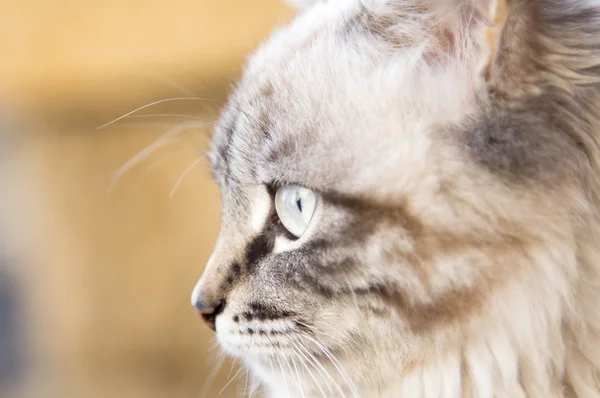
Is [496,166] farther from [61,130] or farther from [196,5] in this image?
[61,130]

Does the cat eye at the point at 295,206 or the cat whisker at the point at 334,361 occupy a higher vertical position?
the cat eye at the point at 295,206

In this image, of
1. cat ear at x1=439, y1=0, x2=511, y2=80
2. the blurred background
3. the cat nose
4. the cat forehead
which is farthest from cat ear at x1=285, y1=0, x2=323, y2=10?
the blurred background

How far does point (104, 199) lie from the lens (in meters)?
2.00

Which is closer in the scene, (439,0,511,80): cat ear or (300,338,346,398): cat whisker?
(439,0,511,80): cat ear

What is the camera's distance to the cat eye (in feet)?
2.23

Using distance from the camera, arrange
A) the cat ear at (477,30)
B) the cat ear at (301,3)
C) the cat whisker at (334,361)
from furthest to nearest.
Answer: the cat ear at (301,3), the cat whisker at (334,361), the cat ear at (477,30)

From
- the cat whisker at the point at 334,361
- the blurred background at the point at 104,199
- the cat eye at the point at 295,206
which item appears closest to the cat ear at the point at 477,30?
the cat eye at the point at 295,206

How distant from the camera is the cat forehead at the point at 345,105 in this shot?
635 millimetres

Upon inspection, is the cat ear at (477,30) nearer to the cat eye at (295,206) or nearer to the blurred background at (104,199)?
the cat eye at (295,206)

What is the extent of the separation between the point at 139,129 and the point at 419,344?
1491mm

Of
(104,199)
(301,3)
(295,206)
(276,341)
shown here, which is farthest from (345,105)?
(104,199)

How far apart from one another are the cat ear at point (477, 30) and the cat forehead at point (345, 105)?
0.03 metres

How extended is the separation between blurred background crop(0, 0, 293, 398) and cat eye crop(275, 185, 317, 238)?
1.13 metres

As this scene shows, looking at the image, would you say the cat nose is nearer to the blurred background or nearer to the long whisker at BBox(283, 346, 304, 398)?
the long whisker at BBox(283, 346, 304, 398)
